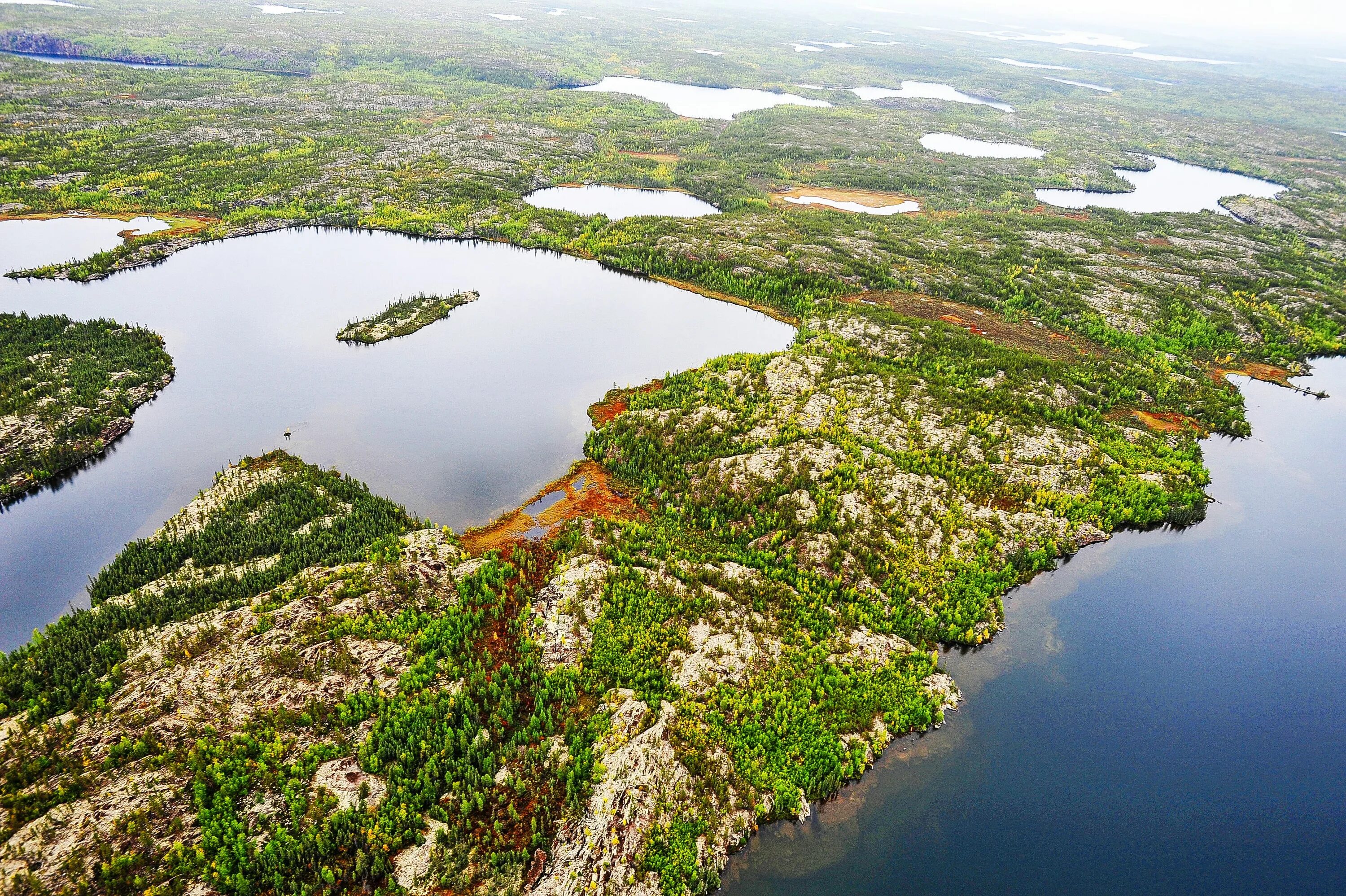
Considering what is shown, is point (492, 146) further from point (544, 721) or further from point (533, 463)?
point (544, 721)

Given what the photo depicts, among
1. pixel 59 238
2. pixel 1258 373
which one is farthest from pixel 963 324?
pixel 59 238

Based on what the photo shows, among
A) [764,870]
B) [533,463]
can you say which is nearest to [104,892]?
[764,870]

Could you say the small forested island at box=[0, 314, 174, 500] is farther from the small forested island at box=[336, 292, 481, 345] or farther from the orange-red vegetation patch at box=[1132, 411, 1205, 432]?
the orange-red vegetation patch at box=[1132, 411, 1205, 432]

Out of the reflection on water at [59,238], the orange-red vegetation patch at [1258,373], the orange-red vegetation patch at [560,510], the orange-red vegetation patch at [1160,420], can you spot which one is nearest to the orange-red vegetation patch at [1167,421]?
the orange-red vegetation patch at [1160,420]

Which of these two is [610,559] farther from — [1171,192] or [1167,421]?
[1171,192]

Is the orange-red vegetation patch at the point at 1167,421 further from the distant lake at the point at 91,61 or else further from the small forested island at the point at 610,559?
the distant lake at the point at 91,61
